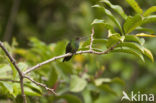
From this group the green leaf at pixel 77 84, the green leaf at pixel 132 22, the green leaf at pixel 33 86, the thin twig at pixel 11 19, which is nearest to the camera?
the green leaf at pixel 132 22

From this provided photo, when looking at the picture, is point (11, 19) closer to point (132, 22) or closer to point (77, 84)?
point (77, 84)

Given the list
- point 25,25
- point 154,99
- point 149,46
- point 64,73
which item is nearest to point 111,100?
point 149,46

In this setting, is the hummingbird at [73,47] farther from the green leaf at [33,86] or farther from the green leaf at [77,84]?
the green leaf at [77,84]

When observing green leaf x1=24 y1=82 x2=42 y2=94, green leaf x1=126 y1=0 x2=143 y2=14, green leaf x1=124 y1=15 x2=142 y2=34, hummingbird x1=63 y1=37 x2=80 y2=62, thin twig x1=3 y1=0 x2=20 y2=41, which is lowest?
thin twig x1=3 y1=0 x2=20 y2=41

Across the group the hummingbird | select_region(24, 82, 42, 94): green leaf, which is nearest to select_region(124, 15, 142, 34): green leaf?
the hummingbird

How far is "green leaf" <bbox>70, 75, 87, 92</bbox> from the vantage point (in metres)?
2.08

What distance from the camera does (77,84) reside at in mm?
2113

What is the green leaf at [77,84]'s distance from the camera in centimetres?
208

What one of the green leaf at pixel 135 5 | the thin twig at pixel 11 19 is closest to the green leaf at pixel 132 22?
the green leaf at pixel 135 5

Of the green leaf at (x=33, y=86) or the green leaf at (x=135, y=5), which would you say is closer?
the green leaf at (x=135, y=5)

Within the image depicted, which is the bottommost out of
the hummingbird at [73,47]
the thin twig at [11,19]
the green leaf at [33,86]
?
the thin twig at [11,19]

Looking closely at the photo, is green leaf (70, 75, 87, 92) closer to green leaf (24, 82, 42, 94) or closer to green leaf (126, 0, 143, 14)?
green leaf (24, 82, 42, 94)

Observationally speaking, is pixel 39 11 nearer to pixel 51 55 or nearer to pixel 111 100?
pixel 111 100

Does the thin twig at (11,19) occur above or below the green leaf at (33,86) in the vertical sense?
below
